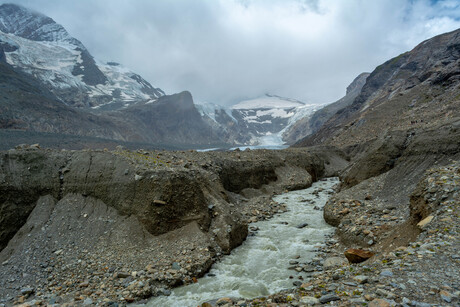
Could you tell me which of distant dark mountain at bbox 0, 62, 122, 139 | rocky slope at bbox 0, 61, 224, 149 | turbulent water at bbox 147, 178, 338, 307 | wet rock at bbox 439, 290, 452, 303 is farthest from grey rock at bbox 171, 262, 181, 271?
distant dark mountain at bbox 0, 62, 122, 139

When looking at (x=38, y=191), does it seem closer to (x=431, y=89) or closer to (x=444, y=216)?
(x=444, y=216)

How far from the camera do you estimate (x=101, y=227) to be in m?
14.1

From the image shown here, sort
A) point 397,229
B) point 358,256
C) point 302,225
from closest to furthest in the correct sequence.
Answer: point 358,256 < point 397,229 < point 302,225

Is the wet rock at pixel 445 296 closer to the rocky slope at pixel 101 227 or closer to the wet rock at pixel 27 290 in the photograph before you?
the rocky slope at pixel 101 227

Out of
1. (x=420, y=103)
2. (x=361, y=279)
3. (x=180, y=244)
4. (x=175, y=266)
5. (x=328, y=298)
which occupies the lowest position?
(x=175, y=266)

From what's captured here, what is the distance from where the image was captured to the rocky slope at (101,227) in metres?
11.1

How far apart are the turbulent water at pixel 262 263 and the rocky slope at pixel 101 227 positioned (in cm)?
68

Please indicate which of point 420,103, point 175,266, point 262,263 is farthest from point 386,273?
point 420,103

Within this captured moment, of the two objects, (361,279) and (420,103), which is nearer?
(361,279)

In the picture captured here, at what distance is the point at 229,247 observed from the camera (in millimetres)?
14461

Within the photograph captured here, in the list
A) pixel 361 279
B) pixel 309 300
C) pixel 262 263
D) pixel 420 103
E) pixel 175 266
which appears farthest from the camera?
pixel 420 103

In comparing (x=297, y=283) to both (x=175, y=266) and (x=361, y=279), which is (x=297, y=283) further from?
(x=175, y=266)

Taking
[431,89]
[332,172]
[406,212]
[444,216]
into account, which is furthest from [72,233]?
[431,89]

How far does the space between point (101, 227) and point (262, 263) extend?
863cm
